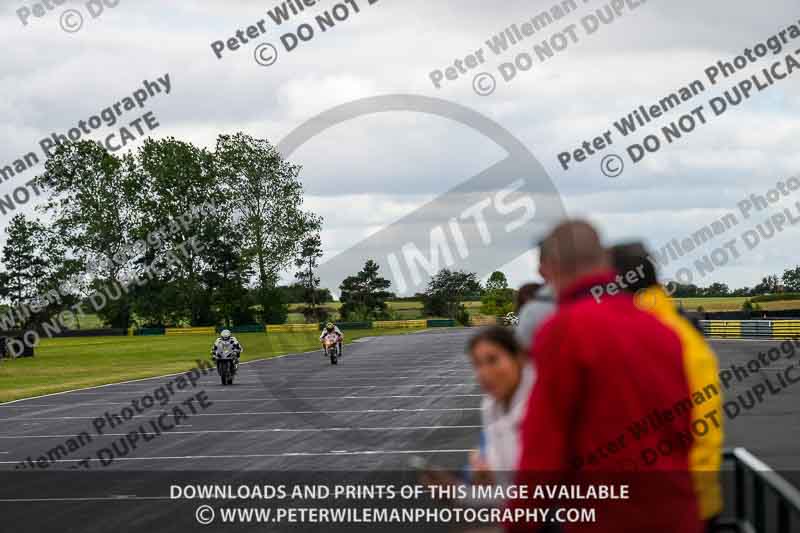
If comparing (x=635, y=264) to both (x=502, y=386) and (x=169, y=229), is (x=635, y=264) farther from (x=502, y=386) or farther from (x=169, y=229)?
(x=169, y=229)

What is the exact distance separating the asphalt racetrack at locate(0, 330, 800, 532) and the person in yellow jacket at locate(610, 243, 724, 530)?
6969mm

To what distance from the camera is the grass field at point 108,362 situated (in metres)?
40.2

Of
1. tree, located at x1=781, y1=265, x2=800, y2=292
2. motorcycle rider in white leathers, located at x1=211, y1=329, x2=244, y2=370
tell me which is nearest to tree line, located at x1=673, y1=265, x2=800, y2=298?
tree, located at x1=781, y1=265, x2=800, y2=292

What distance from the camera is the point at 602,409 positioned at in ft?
11.2

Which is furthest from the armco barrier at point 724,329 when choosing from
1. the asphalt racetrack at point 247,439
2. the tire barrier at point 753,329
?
the asphalt racetrack at point 247,439

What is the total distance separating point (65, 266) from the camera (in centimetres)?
9556

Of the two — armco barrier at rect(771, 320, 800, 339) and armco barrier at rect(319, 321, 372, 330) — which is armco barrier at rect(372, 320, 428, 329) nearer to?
armco barrier at rect(319, 321, 372, 330)

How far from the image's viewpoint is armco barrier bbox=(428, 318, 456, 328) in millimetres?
112125

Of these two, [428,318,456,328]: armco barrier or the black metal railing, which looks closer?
the black metal railing

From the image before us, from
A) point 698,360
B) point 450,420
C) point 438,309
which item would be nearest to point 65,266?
point 438,309

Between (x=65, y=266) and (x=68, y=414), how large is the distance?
72387 millimetres

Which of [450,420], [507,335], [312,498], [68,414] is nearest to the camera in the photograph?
[507,335]

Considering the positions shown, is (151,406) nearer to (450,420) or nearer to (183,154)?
(450,420)

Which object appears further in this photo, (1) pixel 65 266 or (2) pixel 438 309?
(2) pixel 438 309
